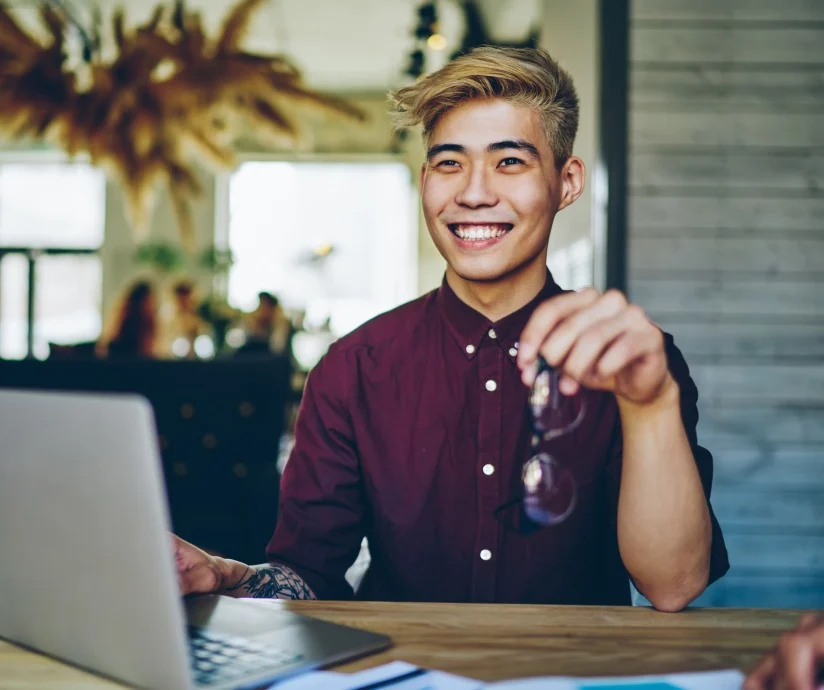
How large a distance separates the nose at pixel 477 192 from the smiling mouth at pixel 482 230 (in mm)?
32

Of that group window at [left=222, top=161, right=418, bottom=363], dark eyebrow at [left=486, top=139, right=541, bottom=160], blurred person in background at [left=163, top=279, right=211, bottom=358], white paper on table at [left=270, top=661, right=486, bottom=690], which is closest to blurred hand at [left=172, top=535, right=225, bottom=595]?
white paper on table at [left=270, top=661, right=486, bottom=690]

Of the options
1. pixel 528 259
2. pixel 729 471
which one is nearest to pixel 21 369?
pixel 528 259

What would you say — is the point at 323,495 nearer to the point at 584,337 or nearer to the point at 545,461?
the point at 545,461

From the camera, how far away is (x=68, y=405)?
0.62 metres

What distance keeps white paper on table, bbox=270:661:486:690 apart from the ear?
918 millimetres

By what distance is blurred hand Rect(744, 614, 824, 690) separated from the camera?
0.61 metres

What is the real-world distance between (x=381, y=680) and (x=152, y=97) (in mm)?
2227

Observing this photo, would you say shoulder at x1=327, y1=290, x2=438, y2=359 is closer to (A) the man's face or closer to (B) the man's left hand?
(A) the man's face

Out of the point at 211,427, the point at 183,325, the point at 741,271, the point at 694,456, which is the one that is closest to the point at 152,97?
the point at 211,427

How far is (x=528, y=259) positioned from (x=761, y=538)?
1.69 metres

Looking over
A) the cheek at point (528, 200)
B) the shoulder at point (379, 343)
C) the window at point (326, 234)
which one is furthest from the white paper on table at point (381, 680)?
the window at point (326, 234)

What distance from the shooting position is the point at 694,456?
1159 millimetres

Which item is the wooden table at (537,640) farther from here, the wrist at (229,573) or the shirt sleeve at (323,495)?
the shirt sleeve at (323,495)

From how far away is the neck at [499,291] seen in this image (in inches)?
54.3
